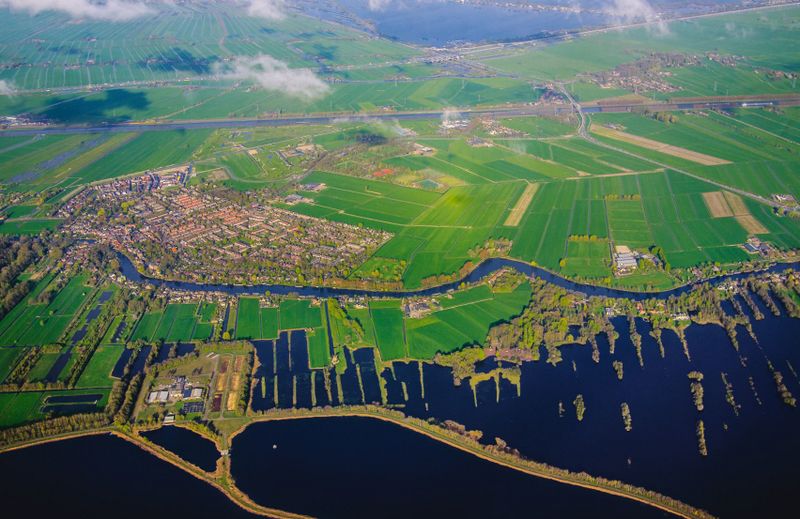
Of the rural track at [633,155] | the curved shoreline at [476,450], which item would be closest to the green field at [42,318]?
the curved shoreline at [476,450]

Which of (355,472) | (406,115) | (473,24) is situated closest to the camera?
(355,472)

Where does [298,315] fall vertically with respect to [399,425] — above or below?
above

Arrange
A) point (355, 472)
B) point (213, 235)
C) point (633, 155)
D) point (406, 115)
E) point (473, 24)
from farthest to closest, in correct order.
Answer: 1. point (473, 24)
2. point (406, 115)
3. point (633, 155)
4. point (213, 235)
5. point (355, 472)

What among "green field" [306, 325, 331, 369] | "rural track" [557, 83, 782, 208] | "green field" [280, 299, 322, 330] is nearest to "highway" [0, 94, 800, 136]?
"rural track" [557, 83, 782, 208]

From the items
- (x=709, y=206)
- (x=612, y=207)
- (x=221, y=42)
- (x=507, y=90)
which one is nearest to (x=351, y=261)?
(x=612, y=207)

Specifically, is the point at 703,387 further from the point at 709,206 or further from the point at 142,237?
the point at 142,237

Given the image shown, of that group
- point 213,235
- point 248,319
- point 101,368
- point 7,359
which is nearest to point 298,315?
point 248,319

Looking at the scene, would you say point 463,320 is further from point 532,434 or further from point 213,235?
point 213,235
